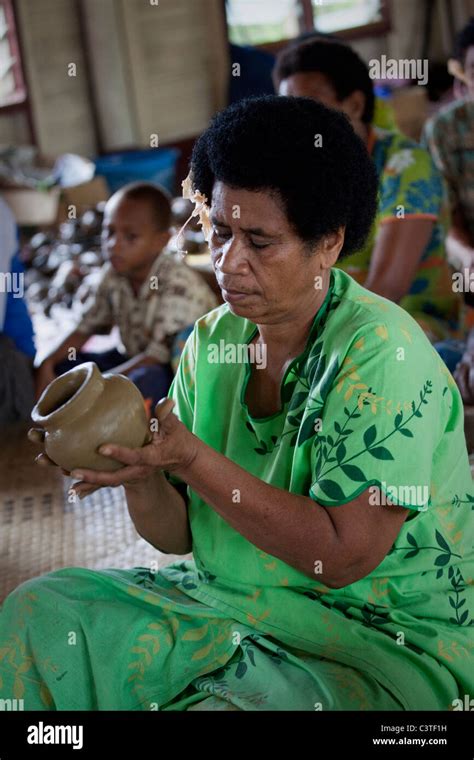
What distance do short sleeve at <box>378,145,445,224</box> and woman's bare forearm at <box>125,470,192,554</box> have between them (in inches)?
59.2

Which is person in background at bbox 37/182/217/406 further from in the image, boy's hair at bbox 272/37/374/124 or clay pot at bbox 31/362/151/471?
clay pot at bbox 31/362/151/471

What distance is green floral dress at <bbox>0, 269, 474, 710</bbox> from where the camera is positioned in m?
1.41

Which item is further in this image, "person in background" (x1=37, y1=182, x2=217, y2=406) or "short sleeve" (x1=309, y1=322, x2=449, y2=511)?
"person in background" (x1=37, y1=182, x2=217, y2=406)

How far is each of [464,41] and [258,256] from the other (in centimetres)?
227

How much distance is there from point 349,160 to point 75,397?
52 cm

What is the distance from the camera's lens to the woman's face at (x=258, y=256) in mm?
1466

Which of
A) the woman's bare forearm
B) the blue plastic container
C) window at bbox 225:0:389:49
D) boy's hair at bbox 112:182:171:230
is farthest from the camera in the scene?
window at bbox 225:0:389:49

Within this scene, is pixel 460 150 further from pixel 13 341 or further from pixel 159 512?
pixel 159 512

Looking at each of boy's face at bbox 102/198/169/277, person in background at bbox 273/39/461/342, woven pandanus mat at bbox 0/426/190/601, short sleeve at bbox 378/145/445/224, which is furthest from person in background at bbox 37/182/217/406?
short sleeve at bbox 378/145/445/224

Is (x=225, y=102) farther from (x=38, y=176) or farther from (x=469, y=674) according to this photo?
(x=469, y=674)

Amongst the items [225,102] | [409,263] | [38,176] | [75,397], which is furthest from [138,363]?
[225,102]

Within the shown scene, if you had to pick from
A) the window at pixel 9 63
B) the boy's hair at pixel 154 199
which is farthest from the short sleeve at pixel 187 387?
the window at pixel 9 63

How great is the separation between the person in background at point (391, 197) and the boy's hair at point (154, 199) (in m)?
0.78

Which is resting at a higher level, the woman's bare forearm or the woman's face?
the woman's face
